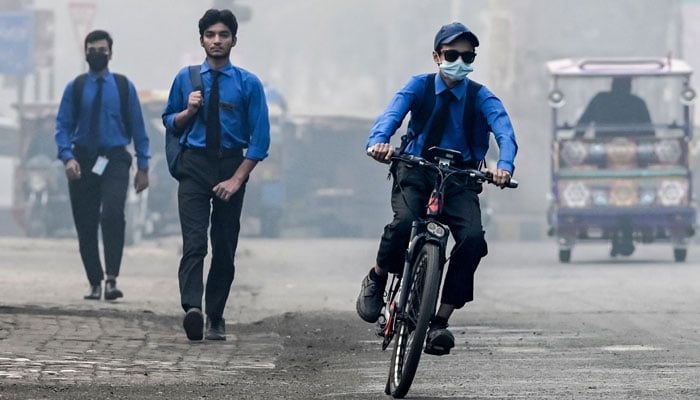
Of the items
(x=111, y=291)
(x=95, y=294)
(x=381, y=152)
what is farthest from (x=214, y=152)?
(x=95, y=294)

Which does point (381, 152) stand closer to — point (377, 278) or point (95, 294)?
point (377, 278)

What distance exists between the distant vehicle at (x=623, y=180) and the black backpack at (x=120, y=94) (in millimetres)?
8416

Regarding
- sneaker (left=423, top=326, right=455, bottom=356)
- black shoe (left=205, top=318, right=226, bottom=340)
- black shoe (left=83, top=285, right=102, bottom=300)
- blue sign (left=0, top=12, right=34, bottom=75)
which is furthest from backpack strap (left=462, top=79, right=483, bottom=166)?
blue sign (left=0, top=12, right=34, bottom=75)

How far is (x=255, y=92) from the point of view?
32.1 feet

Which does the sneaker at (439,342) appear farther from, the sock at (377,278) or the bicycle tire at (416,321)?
the sock at (377,278)

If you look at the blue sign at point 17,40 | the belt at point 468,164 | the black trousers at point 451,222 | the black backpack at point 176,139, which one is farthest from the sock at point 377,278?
the blue sign at point 17,40

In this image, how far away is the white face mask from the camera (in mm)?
7879

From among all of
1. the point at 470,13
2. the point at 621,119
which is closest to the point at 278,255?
the point at 621,119

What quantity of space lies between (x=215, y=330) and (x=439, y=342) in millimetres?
2537

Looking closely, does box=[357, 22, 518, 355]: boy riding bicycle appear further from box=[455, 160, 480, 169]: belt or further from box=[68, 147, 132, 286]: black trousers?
box=[68, 147, 132, 286]: black trousers

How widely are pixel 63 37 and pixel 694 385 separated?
70415 mm

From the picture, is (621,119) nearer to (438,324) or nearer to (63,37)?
(438,324)

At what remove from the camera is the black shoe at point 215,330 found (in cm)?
975

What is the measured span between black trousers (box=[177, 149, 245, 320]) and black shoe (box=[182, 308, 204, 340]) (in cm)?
5
